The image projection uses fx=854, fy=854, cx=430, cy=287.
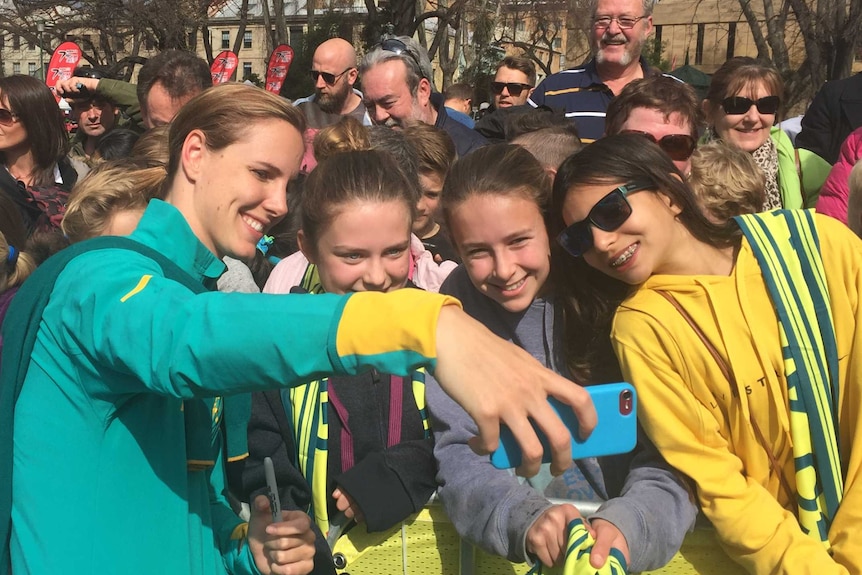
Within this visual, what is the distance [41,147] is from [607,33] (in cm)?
331

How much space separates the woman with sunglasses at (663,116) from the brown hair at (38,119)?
3204 millimetres

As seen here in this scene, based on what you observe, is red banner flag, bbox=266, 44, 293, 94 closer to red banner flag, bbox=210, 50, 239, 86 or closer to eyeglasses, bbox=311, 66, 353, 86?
red banner flag, bbox=210, 50, 239, 86

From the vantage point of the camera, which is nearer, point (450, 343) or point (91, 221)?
point (450, 343)

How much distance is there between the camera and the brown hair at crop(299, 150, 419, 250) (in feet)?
9.55

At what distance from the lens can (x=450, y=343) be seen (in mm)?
1151

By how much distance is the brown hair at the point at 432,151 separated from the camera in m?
4.20

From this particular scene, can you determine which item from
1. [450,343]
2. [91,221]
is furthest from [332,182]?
[450,343]

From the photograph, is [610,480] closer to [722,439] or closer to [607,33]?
[722,439]

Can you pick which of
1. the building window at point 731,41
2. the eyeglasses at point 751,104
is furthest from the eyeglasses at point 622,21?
the building window at point 731,41

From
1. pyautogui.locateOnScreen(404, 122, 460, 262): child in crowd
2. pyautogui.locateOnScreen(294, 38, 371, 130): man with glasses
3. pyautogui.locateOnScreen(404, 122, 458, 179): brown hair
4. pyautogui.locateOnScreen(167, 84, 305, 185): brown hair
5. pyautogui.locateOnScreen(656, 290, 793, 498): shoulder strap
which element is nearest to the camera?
pyautogui.locateOnScreen(167, 84, 305, 185): brown hair

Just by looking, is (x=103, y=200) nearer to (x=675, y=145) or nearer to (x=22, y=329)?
(x=22, y=329)

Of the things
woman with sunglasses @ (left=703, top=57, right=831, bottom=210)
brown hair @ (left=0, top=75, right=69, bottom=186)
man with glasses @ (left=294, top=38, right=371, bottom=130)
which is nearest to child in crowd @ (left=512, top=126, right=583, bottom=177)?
woman with sunglasses @ (left=703, top=57, right=831, bottom=210)

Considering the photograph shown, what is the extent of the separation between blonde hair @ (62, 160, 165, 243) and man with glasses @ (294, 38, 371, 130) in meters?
3.24

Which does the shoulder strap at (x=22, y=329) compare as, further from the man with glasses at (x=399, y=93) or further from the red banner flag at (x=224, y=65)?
the red banner flag at (x=224, y=65)
